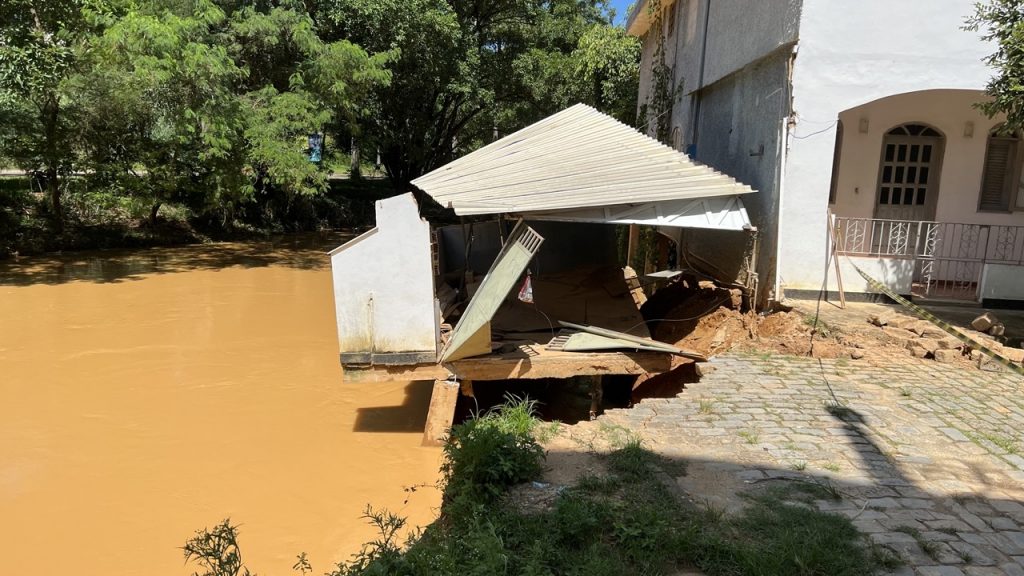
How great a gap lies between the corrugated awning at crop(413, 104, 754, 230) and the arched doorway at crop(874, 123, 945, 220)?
4090 mm

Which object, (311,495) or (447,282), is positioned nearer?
(311,495)

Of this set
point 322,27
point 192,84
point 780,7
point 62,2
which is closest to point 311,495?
Answer: point 780,7

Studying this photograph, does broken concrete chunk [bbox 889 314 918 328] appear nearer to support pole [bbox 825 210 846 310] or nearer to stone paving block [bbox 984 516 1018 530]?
support pole [bbox 825 210 846 310]

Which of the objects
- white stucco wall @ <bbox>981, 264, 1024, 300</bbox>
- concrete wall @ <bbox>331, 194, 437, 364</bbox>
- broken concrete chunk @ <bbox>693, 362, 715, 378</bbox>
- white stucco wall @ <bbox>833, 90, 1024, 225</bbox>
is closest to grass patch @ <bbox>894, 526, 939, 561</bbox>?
broken concrete chunk @ <bbox>693, 362, 715, 378</bbox>

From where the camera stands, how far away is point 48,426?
755 centimetres

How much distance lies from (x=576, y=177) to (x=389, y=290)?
2.61 meters

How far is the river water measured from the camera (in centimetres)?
552

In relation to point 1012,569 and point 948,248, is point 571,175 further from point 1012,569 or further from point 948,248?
point 948,248

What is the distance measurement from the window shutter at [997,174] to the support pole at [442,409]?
29.7ft

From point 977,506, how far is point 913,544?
0.85 m

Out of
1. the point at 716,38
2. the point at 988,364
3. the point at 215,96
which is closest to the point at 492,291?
the point at 988,364

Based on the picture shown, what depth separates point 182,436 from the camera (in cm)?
741

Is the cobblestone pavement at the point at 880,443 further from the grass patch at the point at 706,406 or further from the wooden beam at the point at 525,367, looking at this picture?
the wooden beam at the point at 525,367

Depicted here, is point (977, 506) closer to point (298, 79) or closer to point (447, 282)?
point (447, 282)
